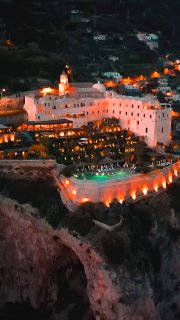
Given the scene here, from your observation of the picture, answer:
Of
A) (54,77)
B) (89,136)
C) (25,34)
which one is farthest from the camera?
(25,34)

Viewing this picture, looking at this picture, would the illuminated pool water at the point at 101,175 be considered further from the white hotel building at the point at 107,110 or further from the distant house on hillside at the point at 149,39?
the distant house on hillside at the point at 149,39

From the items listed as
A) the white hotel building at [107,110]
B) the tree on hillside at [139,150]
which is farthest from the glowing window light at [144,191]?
the white hotel building at [107,110]

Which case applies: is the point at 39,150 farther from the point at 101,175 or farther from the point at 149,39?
the point at 149,39

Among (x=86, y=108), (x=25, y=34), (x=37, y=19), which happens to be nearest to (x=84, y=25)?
(x=37, y=19)

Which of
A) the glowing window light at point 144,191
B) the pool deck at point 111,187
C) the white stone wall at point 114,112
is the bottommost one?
the glowing window light at point 144,191

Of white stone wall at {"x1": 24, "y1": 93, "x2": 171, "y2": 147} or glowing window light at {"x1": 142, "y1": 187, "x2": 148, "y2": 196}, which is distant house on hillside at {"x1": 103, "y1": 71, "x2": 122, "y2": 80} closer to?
white stone wall at {"x1": 24, "y1": 93, "x2": 171, "y2": 147}

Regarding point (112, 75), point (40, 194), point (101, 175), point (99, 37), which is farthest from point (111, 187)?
point (99, 37)

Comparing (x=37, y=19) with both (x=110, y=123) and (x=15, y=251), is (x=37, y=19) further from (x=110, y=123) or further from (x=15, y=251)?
(x=15, y=251)
